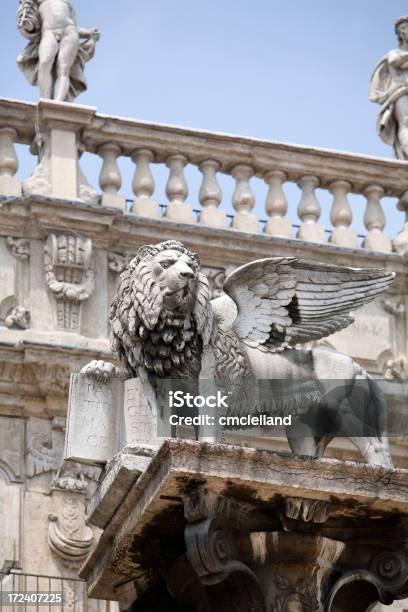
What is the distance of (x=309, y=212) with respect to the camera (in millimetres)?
20000

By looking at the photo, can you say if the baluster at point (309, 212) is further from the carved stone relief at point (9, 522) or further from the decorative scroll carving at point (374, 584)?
the decorative scroll carving at point (374, 584)

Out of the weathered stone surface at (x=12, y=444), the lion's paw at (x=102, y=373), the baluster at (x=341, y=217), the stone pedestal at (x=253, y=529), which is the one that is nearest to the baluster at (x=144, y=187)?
the baluster at (x=341, y=217)

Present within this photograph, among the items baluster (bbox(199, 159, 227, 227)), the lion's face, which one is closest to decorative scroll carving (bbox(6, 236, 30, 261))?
baluster (bbox(199, 159, 227, 227))

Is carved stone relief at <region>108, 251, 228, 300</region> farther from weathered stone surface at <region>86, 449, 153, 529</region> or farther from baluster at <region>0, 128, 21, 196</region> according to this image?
weathered stone surface at <region>86, 449, 153, 529</region>

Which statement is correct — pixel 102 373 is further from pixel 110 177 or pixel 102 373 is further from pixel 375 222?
pixel 375 222

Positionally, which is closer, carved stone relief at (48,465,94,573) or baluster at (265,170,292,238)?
carved stone relief at (48,465,94,573)

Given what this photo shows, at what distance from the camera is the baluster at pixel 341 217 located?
65.4 feet

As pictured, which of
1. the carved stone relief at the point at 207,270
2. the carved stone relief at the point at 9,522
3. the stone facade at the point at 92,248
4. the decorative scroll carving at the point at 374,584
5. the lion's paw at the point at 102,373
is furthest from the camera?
the carved stone relief at the point at 207,270

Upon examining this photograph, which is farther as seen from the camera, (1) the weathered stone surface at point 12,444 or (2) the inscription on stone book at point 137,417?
(1) the weathered stone surface at point 12,444

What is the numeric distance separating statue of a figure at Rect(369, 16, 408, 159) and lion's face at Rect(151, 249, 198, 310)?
26.1 ft

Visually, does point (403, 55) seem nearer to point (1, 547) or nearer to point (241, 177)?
point (241, 177)

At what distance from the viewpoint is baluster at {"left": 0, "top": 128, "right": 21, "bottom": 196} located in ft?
62.2

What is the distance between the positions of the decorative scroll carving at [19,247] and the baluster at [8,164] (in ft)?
1.45

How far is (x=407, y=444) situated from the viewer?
746 inches
